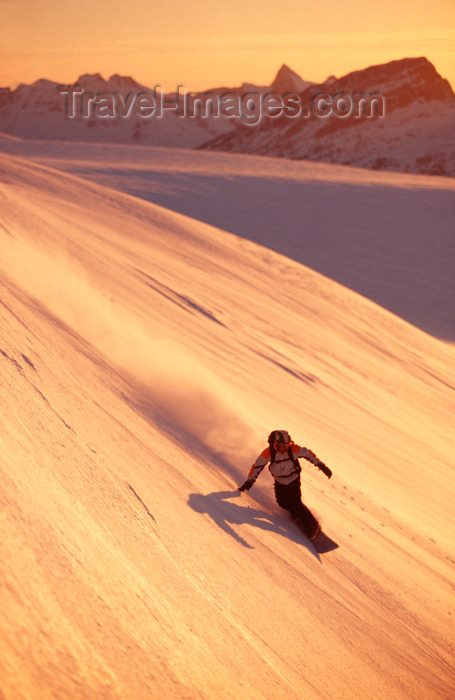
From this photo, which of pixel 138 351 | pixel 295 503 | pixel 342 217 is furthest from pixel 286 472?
pixel 342 217

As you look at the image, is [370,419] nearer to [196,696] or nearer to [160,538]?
[160,538]

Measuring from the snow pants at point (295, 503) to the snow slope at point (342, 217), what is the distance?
12900 mm

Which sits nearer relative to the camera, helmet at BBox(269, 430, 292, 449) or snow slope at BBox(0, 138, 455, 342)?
helmet at BBox(269, 430, 292, 449)

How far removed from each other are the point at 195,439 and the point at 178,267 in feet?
22.7

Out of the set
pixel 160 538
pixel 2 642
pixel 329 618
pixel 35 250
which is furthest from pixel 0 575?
pixel 35 250

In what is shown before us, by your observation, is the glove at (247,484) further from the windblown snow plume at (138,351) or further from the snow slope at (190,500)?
the windblown snow plume at (138,351)

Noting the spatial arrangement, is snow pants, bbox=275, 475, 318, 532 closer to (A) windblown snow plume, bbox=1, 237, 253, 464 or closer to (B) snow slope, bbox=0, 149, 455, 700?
(B) snow slope, bbox=0, 149, 455, 700

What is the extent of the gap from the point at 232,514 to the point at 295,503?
662 millimetres

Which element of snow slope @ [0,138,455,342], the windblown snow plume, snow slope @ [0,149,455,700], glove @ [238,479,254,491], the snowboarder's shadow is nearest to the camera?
snow slope @ [0,149,455,700]

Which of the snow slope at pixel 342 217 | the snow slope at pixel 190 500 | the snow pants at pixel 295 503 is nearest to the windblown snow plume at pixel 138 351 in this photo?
the snow slope at pixel 190 500

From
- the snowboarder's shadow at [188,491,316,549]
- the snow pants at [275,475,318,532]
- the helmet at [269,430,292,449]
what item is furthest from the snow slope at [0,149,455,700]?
the helmet at [269,430,292,449]

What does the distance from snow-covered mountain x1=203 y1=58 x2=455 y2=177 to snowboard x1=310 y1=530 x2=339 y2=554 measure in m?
91.0

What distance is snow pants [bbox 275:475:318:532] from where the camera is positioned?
525cm

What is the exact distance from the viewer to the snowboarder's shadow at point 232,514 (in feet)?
15.3
